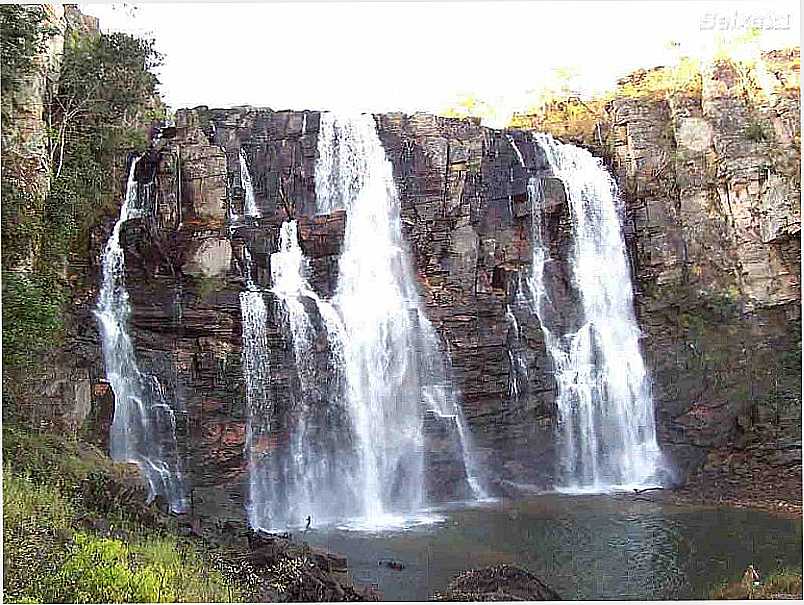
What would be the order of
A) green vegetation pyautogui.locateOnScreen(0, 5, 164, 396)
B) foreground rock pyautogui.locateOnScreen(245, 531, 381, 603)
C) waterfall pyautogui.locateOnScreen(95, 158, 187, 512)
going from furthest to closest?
waterfall pyautogui.locateOnScreen(95, 158, 187, 512) < green vegetation pyautogui.locateOnScreen(0, 5, 164, 396) < foreground rock pyautogui.locateOnScreen(245, 531, 381, 603)

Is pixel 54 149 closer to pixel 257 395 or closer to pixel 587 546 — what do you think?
pixel 257 395

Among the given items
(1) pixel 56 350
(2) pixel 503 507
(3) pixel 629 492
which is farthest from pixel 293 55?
(3) pixel 629 492

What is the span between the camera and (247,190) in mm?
9016

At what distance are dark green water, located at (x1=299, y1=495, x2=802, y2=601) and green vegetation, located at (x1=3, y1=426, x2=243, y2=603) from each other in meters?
1.34

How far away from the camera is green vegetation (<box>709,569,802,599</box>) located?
6059 millimetres

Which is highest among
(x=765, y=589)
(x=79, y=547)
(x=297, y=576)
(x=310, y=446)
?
(x=310, y=446)

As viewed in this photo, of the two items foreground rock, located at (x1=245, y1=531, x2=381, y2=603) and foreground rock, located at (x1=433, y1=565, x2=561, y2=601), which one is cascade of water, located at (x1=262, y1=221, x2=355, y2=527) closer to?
foreground rock, located at (x1=245, y1=531, x2=381, y2=603)

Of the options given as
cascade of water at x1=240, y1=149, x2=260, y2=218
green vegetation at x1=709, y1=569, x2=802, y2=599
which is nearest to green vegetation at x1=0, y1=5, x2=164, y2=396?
cascade of water at x1=240, y1=149, x2=260, y2=218

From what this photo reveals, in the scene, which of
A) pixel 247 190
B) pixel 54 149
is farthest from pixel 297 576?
pixel 247 190

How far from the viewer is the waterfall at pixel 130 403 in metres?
7.40

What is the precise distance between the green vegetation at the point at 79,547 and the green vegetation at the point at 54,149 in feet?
2.42

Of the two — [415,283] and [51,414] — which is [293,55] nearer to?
[415,283]

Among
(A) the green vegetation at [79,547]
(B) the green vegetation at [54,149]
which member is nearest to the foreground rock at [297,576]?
(A) the green vegetation at [79,547]

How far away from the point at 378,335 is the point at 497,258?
5.44 ft
